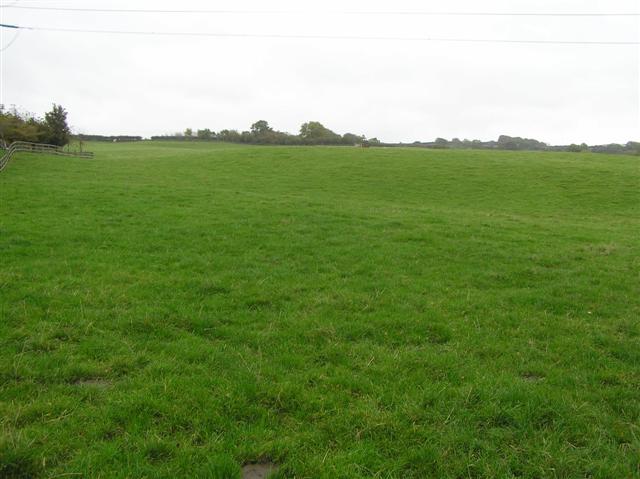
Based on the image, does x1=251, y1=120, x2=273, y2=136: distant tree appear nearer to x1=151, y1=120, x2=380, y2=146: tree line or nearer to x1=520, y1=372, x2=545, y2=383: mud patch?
x1=151, y1=120, x2=380, y2=146: tree line

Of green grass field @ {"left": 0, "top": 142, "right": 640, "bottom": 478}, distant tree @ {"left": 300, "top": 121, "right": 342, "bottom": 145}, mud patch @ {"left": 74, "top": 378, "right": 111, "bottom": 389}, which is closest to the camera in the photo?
green grass field @ {"left": 0, "top": 142, "right": 640, "bottom": 478}

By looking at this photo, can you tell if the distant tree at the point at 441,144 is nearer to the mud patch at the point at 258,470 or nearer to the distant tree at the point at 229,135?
the distant tree at the point at 229,135

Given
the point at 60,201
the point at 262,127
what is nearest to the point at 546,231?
the point at 60,201

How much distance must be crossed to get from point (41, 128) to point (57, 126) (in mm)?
1780

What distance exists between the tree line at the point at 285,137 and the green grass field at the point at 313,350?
7655cm

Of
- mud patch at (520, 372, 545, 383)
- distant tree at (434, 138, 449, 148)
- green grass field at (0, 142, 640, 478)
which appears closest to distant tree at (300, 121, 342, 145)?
distant tree at (434, 138, 449, 148)

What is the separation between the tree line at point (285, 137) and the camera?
9606 cm

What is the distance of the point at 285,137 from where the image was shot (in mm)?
100375

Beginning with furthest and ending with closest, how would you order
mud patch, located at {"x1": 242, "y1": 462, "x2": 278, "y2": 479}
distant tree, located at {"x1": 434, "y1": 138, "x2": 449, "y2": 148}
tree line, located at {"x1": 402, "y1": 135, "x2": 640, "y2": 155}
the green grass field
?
distant tree, located at {"x1": 434, "y1": 138, "x2": 449, "y2": 148}
tree line, located at {"x1": 402, "y1": 135, "x2": 640, "y2": 155}
the green grass field
mud patch, located at {"x1": 242, "y1": 462, "x2": 278, "y2": 479}

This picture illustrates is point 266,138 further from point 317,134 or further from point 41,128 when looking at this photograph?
point 41,128

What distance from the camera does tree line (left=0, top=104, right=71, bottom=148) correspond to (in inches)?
1989

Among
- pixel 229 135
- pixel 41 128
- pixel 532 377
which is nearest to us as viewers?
pixel 532 377

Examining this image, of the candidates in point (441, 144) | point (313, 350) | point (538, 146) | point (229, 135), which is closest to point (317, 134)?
point (229, 135)

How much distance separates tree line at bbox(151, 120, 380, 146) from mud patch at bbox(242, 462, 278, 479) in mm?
84294
